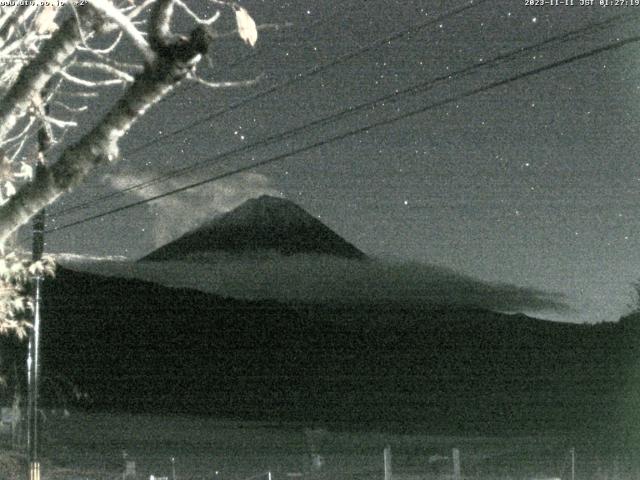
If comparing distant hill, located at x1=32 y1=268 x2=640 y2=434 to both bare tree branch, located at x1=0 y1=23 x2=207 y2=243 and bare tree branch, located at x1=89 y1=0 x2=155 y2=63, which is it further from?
bare tree branch, located at x1=89 y1=0 x2=155 y2=63

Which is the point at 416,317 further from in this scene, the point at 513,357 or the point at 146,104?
the point at 146,104

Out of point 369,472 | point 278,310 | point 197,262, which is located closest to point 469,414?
point 369,472

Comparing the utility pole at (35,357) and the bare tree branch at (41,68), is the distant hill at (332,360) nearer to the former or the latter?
the utility pole at (35,357)

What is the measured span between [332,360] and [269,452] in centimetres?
3251

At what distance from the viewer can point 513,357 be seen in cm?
6606

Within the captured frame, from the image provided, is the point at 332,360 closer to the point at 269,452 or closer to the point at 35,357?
the point at 269,452

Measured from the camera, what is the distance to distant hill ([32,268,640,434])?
53.7 metres

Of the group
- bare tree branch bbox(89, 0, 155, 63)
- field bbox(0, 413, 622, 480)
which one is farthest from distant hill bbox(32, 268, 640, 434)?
bare tree branch bbox(89, 0, 155, 63)

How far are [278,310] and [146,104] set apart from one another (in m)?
99.5

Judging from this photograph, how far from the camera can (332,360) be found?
78.1 meters

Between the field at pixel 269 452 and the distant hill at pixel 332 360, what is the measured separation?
3.71 meters

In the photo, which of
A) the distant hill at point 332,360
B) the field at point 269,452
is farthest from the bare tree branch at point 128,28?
the distant hill at point 332,360

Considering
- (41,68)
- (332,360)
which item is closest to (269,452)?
(332,360)

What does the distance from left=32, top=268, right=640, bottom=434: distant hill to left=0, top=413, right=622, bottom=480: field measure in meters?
3.71
